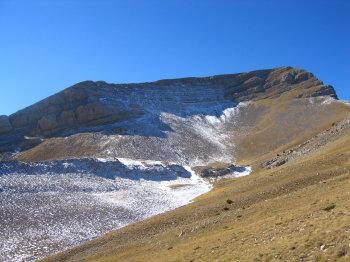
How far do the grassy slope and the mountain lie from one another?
5.2 inches

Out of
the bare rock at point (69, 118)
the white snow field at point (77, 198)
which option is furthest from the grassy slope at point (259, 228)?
the bare rock at point (69, 118)

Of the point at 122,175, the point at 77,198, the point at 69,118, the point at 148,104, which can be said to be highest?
the point at 69,118

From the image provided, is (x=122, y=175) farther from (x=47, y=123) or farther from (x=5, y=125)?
(x=5, y=125)

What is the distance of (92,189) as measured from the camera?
197 ft

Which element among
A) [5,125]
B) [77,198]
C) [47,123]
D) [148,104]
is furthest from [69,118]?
[77,198]

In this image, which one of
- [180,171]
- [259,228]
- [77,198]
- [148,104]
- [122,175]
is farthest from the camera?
[148,104]

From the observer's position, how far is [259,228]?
19.7 meters

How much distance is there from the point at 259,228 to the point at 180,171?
61.3 meters

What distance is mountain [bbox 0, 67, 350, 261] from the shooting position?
824 inches

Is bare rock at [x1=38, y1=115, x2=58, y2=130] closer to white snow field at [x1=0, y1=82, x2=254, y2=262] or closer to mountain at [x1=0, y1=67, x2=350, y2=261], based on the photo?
mountain at [x1=0, y1=67, x2=350, y2=261]

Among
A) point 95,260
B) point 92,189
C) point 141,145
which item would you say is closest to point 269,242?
point 95,260

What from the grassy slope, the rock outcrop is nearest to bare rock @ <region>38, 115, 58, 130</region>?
the rock outcrop

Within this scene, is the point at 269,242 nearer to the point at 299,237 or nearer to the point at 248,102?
the point at 299,237

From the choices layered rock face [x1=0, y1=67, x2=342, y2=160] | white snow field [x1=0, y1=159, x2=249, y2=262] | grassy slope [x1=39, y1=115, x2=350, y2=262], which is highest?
layered rock face [x1=0, y1=67, x2=342, y2=160]
